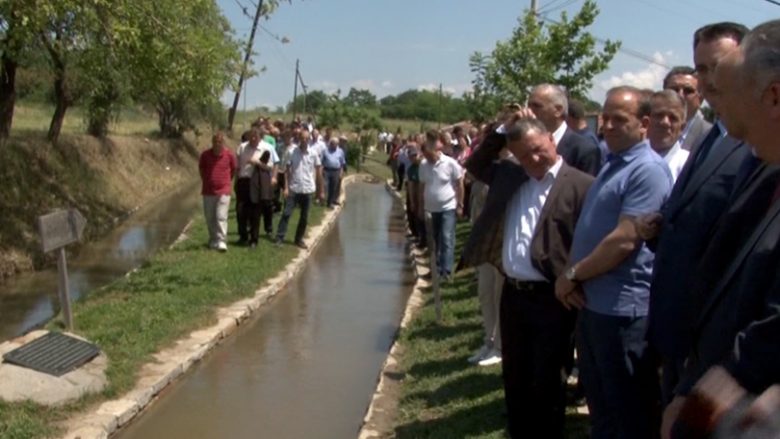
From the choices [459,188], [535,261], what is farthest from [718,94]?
[459,188]

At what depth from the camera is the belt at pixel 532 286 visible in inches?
199

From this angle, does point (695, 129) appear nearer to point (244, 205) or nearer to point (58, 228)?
point (58, 228)

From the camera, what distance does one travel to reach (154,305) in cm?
962

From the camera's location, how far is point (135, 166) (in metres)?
25.2

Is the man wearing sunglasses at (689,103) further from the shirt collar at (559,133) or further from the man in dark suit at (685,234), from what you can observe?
the man in dark suit at (685,234)

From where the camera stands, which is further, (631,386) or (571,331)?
(571,331)

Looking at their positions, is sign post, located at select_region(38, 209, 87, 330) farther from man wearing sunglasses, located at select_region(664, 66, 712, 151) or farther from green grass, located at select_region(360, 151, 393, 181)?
green grass, located at select_region(360, 151, 393, 181)

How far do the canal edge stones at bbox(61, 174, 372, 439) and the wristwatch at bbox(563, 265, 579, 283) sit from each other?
11.5 feet

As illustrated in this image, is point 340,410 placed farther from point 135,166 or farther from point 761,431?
point 135,166

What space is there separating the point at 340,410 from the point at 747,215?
5.00 metres

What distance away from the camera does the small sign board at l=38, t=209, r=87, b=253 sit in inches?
313

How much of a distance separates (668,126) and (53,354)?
4.82 metres

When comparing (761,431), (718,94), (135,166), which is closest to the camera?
(761,431)

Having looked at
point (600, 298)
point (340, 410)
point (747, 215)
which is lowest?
point (340, 410)
